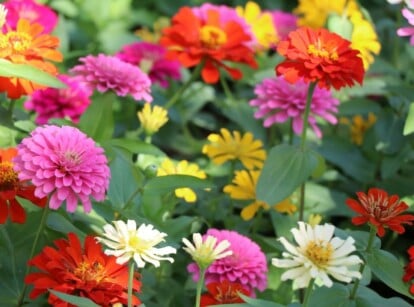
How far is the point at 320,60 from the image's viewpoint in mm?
1466

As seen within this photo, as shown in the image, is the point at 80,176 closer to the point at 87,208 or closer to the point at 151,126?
the point at 87,208

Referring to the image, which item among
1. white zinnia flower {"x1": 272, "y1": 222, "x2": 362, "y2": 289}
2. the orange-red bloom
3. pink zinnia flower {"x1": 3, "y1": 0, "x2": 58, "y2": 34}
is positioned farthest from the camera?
pink zinnia flower {"x1": 3, "y1": 0, "x2": 58, "y2": 34}

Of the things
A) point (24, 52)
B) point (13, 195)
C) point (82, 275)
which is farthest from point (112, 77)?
point (82, 275)

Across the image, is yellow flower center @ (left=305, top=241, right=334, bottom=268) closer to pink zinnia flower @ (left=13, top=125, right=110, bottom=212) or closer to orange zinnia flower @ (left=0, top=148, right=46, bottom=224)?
pink zinnia flower @ (left=13, top=125, right=110, bottom=212)

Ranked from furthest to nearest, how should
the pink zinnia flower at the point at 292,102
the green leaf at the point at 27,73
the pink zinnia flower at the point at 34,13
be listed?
the pink zinnia flower at the point at 34,13 → the pink zinnia flower at the point at 292,102 → the green leaf at the point at 27,73

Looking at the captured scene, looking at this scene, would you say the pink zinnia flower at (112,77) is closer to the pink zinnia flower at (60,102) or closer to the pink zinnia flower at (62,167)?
the pink zinnia flower at (60,102)

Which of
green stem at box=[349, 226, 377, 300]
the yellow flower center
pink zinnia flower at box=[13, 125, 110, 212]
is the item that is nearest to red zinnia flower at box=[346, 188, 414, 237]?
green stem at box=[349, 226, 377, 300]

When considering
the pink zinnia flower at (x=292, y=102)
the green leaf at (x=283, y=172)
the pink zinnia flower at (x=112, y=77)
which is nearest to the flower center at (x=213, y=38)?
the pink zinnia flower at (x=292, y=102)

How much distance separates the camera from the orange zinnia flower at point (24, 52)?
1479mm

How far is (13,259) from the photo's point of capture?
1.38 meters

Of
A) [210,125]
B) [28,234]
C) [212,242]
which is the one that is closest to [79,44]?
[210,125]

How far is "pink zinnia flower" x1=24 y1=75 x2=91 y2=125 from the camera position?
5.95 feet

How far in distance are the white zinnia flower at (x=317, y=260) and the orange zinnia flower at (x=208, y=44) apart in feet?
2.50

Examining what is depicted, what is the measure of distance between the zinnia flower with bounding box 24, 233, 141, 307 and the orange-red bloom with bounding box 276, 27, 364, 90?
16.9 inches
